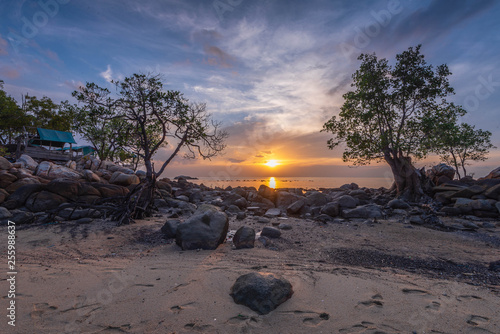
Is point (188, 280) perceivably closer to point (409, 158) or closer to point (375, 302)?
point (375, 302)

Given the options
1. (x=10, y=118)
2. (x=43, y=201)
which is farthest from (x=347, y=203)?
(x=10, y=118)

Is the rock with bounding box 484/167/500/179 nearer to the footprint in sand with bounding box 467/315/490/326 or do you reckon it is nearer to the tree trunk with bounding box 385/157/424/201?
the tree trunk with bounding box 385/157/424/201

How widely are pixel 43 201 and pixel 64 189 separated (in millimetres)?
1074

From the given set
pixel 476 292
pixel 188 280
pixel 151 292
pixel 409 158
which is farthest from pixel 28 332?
pixel 409 158

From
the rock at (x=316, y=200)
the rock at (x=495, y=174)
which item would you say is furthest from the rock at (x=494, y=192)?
the rock at (x=316, y=200)

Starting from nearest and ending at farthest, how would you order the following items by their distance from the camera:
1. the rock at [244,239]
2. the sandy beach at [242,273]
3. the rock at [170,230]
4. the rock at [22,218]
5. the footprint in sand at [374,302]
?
1. the sandy beach at [242,273]
2. the footprint in sand at [374,302]
3. the rock at [244,239]
4. the rock at [170,230]
5. the rock at [22,218]

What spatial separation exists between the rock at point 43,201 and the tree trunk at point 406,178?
77.6 ft

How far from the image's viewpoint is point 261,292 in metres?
3.79

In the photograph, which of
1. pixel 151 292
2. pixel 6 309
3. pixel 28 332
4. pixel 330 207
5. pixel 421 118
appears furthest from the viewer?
pixel 421 118

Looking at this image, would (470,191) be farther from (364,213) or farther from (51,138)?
(51,138)

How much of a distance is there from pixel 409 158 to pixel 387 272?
725 inches

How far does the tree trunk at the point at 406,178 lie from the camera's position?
19078mm

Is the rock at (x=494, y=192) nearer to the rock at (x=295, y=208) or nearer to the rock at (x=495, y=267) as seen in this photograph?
the rock at (x=295, y=208)

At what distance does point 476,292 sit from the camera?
445 cm
